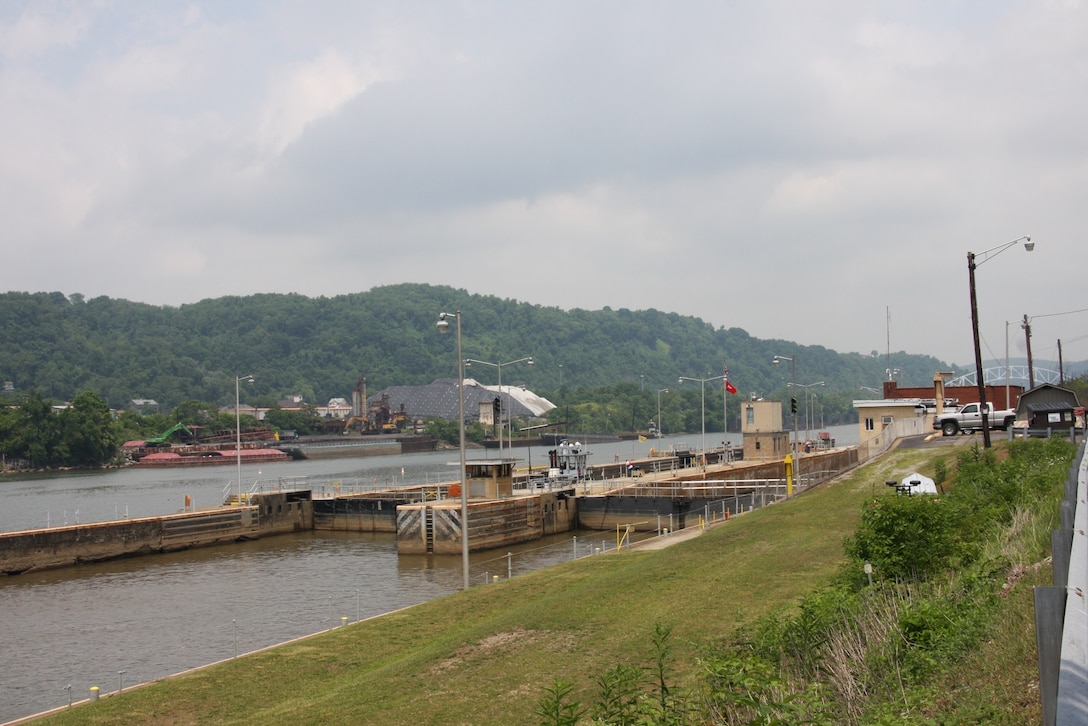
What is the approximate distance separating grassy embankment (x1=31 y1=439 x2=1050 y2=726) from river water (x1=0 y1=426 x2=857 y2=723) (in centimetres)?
288

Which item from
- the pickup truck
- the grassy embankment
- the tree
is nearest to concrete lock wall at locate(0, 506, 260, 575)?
the grassy embankment

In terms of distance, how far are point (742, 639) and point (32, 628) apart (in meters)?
31.1

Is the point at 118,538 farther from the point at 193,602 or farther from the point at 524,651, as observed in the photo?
the point at 524,651

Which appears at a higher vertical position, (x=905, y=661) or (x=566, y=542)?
(x=905, y=661)

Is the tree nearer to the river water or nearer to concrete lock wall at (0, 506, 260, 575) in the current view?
the river water

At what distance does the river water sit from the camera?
93.1 feet

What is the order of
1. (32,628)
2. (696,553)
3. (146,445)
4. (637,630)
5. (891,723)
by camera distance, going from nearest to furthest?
(891,723) → (637,630) → (696,553) → (32,628) → (146,445)

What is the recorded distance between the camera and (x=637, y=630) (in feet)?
58.3

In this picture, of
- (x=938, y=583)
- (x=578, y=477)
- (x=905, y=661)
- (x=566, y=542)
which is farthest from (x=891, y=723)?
(x=578, y=477)

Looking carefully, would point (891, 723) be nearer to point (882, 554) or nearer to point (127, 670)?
point (882, 554)

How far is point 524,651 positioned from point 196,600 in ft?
88.0

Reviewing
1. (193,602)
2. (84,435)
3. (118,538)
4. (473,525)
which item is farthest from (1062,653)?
(84,435)

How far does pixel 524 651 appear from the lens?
17.4 meters

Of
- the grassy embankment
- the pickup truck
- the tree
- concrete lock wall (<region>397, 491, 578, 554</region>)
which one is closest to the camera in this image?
the grassy embankment
